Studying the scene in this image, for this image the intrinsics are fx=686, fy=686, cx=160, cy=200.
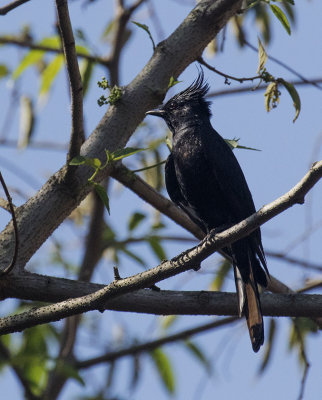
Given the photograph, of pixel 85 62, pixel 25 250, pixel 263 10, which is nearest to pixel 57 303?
pixel 25 250

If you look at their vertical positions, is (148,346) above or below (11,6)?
below

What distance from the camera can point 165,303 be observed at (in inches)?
108

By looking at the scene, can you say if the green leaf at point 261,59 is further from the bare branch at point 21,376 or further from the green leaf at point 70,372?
the bare branch at point 21,376

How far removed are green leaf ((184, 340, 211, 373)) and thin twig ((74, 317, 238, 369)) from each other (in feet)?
1.19

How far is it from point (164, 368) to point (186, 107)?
1763 millimetres

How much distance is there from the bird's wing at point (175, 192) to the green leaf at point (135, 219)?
216mm

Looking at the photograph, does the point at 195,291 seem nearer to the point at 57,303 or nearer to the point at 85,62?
the point at 57,303

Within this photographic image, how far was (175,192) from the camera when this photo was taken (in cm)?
407

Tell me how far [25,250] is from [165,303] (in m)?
0.61

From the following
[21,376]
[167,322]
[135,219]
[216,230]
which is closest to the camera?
[216,230]

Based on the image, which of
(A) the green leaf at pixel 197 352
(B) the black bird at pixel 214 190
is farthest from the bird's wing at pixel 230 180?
(A) the green leaf at pixel 197 352

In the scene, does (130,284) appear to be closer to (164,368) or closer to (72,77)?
(72,77)

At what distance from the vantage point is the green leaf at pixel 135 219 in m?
4.05

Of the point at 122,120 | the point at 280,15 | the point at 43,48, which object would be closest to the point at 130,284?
the point at 122,120
